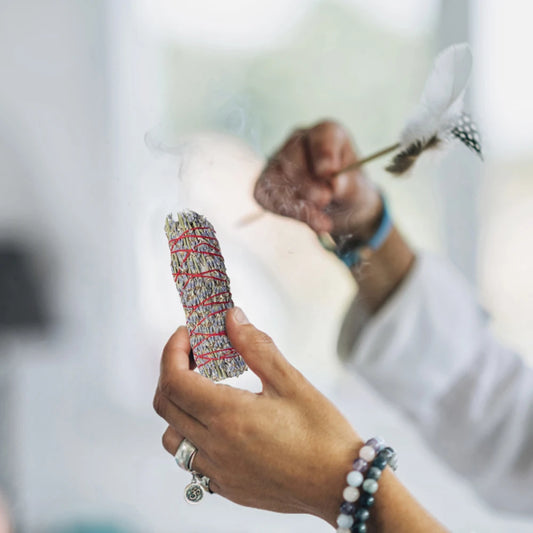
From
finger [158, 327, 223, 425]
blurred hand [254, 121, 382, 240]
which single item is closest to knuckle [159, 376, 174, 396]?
finger [158, 327, 223, 425]

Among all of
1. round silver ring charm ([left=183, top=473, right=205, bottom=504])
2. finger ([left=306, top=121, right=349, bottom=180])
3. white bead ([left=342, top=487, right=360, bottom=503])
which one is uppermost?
finger ([left=306, top=121, right=349, bottom=180])

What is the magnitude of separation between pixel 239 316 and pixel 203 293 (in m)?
0.02

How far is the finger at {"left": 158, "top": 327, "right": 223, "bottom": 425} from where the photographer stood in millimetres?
249

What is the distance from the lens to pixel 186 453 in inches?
10.6

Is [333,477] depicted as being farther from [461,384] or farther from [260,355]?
[461,384]

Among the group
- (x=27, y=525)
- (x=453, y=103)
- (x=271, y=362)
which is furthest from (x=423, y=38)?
(x=27, y=525)

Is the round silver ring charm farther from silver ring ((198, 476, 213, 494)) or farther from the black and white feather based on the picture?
the black and white feather

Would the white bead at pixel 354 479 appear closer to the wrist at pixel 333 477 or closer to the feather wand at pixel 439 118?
the wrist at pixel 333 477

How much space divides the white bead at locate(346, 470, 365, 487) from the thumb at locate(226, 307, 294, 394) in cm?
4

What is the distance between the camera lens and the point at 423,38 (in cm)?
40

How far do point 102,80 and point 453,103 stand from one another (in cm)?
19

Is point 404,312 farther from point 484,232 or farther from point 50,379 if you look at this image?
point 50,379

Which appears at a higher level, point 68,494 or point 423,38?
point 423,38

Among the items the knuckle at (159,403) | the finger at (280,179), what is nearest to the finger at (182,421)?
the knuckle at (159,403)
